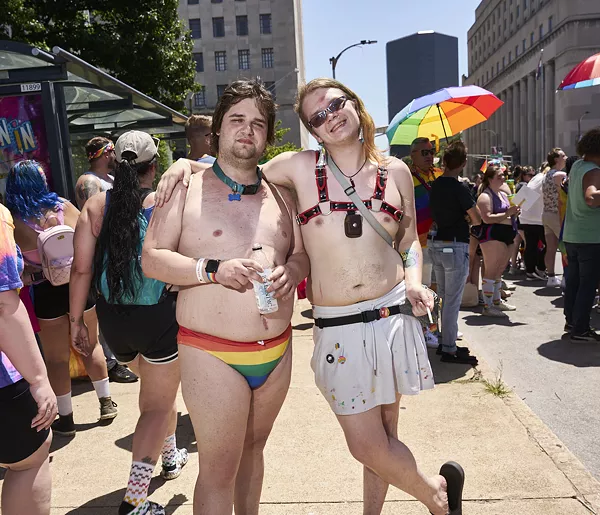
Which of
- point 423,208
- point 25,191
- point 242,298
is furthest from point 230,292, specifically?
point 423,208

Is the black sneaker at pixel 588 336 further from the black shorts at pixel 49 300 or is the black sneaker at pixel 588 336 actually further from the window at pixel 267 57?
the window at pixel 267 57

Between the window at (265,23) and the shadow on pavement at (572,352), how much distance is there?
177ft

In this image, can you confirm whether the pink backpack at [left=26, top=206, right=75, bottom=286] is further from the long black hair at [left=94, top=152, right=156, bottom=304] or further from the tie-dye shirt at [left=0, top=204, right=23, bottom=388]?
the tie-dye shirt at [left=0, top=204, right=23, bottom=388]

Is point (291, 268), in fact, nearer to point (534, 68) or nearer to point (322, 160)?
point (322, 160)

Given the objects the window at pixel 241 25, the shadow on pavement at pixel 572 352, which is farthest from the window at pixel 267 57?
the shadow on pavement at pixel 572 352

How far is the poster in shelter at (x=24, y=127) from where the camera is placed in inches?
236

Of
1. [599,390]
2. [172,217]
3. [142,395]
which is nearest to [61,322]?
[142,395]

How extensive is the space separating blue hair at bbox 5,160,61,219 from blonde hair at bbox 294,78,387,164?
201 cm

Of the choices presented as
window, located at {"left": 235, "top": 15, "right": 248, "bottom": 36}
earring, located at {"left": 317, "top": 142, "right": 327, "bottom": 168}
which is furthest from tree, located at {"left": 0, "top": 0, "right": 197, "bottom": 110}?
window, located at {"left": 235, "top": 15, "right": 248, "bottom": 36}

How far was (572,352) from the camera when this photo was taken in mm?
6312

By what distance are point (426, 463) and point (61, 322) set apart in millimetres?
2758

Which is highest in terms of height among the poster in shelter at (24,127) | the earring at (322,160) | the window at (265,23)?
the window at (265,23)

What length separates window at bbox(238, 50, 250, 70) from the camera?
57000mm

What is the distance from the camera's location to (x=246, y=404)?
247 cm
